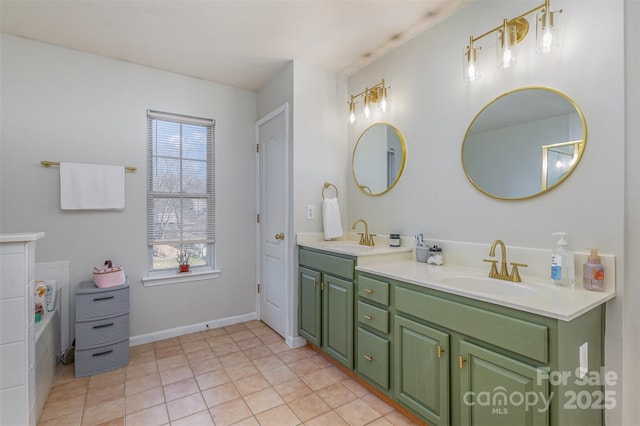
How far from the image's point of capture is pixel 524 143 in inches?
70.0

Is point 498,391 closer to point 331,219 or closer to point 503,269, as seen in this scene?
point 503,269

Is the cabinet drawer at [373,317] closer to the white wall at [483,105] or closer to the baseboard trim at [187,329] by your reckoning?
the white wall at [483,105]

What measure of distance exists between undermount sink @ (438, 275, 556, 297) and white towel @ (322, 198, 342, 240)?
1.27m

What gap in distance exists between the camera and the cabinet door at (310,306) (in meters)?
2.57

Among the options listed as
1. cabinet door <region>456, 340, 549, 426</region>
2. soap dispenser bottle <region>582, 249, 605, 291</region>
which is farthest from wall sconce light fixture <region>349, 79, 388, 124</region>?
cabinet door <region>456, 340, 549, 426</region>

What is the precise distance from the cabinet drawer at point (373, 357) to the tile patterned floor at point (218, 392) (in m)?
0.18

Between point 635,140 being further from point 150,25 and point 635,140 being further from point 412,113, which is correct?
point 150,25

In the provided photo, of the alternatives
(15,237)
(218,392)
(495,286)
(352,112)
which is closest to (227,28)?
(352,112)

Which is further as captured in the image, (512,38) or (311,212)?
(311,212)

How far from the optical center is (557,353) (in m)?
1.16

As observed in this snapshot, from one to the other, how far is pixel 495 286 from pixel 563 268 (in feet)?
1.08

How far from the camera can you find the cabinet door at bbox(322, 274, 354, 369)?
2.24m

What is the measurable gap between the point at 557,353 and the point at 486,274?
731mm

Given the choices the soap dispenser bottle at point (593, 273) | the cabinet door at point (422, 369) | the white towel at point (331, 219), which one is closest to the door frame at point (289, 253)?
the white towel at point (331, 219)
